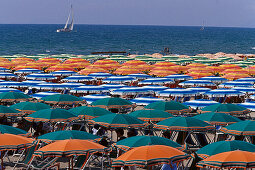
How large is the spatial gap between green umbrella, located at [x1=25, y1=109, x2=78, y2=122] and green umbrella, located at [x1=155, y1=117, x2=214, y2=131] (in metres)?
3.25

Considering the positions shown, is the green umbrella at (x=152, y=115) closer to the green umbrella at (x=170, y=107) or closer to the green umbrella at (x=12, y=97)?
the green umbrella at (x=170, y=107)

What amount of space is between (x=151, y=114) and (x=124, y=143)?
16.7ft

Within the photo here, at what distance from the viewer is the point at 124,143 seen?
1288 cm

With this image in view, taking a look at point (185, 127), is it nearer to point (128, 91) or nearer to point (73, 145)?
point (73, 145)

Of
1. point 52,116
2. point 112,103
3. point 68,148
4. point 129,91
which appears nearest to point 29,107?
point 52,116

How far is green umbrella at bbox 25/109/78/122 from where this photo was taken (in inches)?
670

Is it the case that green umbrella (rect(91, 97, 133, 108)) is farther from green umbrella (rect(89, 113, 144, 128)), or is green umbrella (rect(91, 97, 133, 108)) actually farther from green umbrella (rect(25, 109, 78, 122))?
green umbrella (rect(89, 113, 144, 128))

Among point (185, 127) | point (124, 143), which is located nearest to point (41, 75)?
point (185, 127)

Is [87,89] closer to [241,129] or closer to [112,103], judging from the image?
[112,103]

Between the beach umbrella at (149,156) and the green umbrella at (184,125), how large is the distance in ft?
13.7

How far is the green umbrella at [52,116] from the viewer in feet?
55.9

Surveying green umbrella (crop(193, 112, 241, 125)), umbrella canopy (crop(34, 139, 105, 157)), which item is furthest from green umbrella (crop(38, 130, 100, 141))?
green umbrella (crop(193, 112, 241, 125))

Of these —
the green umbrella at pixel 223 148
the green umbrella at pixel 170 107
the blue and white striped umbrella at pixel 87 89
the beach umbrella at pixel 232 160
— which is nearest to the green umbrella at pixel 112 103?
the green umbrella at pixel 170 107

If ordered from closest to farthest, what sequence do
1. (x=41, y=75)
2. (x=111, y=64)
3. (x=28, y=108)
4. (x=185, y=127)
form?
1. (x=185, y=127)
2. (x=28, y=108)
3. (x=41, y=75)
4. (x=111, y=64)
